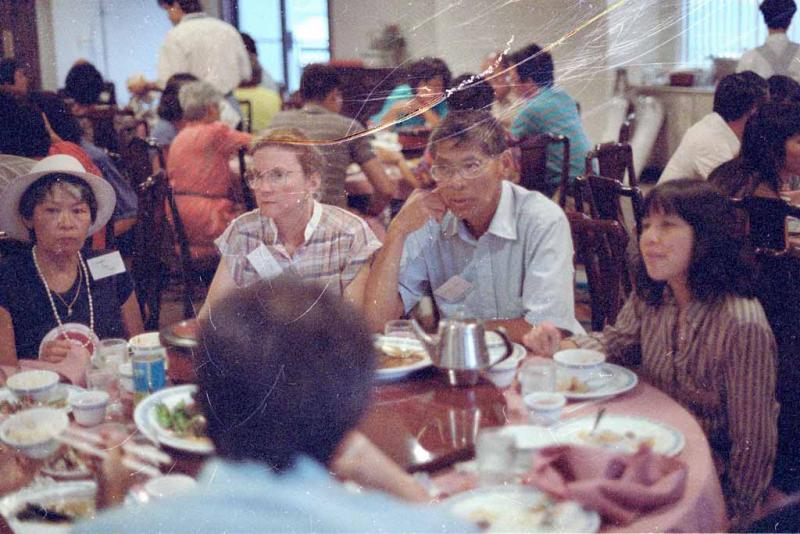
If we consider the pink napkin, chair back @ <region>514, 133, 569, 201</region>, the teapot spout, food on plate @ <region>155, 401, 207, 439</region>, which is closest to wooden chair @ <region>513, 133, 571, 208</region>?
chair back @ <region>514, 133, 569, 201</region>

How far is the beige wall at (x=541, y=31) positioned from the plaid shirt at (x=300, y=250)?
0.53 ft

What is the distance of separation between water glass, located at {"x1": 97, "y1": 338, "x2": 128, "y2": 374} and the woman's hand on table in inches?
16.8

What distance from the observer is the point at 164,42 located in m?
0.60

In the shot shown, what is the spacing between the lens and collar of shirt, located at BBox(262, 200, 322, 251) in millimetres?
667

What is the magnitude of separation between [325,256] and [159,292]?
0.58 feet

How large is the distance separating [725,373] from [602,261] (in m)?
0.18

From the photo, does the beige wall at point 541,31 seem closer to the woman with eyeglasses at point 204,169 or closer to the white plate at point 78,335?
the woman with eyeglasses at point 204,169

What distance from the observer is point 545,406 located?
734 mm

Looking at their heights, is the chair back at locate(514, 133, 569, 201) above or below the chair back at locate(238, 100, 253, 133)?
below

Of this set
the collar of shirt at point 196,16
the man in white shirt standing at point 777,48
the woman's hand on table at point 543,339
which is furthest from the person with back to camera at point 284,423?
the man in white shirt standing at point 777,48

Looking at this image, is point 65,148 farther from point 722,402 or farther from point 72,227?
point 722,402

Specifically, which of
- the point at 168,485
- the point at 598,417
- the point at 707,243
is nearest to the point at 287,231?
the point at 168,485

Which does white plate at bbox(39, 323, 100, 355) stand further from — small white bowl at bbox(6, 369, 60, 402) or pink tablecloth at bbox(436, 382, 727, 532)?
pink tablecloth at bbox(436, 382, 727, 532)

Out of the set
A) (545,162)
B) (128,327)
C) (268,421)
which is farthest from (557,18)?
(128,327)
